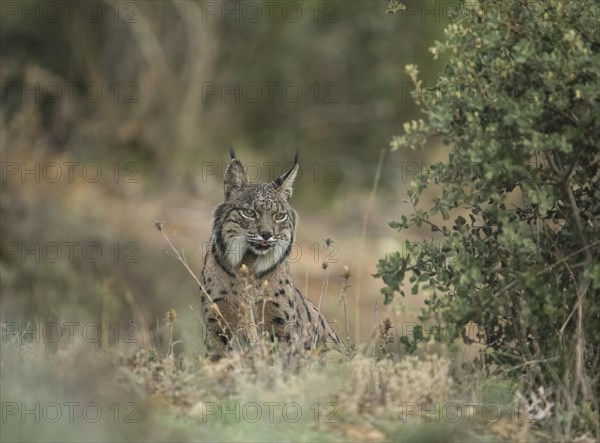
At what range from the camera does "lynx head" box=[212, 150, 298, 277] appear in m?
9.59

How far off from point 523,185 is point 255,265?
2.30 m

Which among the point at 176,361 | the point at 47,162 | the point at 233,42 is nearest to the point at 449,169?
the point at 176,361

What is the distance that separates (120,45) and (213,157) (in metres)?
2.60

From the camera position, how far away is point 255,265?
9.64 m

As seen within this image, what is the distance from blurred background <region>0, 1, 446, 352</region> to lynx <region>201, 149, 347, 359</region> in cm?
574

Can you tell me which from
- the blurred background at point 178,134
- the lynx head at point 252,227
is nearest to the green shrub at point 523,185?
the lynx head at point 252,227

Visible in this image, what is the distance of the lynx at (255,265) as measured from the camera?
373 inches

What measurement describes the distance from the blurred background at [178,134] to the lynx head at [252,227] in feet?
18.8

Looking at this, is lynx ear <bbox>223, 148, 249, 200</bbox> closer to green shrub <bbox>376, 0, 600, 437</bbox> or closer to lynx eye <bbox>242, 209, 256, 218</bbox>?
lynx eye <bbox>242, 209, 256, 218</bbox>

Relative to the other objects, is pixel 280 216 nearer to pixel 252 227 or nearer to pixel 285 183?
pixel 252 227

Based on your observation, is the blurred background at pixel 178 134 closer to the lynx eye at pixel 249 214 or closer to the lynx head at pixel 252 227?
the lynx head at pixel 252 227

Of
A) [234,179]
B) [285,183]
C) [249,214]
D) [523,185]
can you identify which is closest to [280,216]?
[249,214]

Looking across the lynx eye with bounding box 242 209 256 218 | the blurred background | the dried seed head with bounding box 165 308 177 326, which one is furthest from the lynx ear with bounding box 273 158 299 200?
the blurred background

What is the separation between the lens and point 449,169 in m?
8.54
